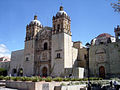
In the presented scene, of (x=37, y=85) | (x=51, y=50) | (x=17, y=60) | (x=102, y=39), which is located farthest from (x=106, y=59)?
(x=17, y=60)

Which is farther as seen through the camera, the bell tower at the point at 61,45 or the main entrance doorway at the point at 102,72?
the bell tower at the point at 61,45

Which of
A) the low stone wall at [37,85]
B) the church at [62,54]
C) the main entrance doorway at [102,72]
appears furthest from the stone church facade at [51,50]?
the low stone wall at [37,85]

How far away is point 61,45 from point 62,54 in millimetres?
1877

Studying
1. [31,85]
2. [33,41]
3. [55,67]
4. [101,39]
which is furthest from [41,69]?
[31,85]

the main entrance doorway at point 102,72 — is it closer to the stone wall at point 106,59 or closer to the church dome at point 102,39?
the stone wall at point 106,59

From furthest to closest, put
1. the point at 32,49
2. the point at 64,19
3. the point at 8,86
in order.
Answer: the point at 32,49
the point at 64,19
the point at 8,86

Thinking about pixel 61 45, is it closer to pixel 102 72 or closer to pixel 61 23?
pixel 61 23

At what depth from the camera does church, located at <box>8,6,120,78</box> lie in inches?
1072

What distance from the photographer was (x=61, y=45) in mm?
29250

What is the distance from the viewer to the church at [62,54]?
27.2 metres

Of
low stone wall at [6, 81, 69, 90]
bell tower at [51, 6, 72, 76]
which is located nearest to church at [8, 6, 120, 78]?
bell tower at [51, 6, 72, 76]

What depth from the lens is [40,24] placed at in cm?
3772

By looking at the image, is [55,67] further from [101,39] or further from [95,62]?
[101,39]

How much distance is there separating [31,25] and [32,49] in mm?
6320
